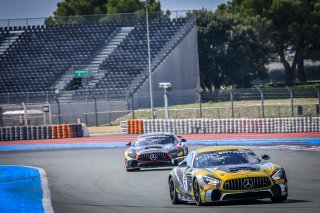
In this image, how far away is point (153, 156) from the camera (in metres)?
25.2

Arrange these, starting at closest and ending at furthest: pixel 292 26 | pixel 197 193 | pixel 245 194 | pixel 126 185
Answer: pixel 245 194
pixel 197 193
pixel 126 185
pixel 292 26

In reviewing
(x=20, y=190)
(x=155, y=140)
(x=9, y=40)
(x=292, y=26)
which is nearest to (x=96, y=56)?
(x=9, y=40)

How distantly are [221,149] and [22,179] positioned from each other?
10470 mm

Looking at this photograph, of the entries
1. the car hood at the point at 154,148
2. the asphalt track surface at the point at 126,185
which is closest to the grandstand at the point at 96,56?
the asphalt track surface at the point at 126,185

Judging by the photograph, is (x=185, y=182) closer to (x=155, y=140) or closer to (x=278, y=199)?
(x=278, y=199)

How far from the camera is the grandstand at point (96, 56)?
61.8 m

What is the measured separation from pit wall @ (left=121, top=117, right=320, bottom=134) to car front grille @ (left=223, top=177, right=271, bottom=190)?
2724 centimetres

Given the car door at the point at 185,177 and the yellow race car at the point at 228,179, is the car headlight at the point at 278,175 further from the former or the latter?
the car door at the point at 185,177

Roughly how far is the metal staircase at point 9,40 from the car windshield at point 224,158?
169 ft

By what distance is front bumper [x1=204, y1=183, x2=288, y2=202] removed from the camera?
14648mm

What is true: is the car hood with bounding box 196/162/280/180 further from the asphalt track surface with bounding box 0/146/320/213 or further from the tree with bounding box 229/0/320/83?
the tree with bounding box 229/0/320/83

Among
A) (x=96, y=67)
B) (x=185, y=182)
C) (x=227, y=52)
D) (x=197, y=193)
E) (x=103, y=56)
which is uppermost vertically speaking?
(x=227, y=52)

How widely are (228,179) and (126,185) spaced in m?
6.92

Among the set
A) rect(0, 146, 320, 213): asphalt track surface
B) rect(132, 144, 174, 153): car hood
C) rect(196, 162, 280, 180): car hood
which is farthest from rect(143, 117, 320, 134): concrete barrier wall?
rect(196, 162, 280, 180): car hood
